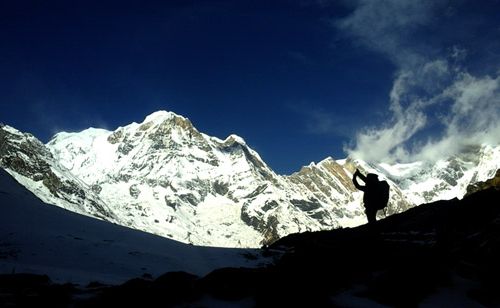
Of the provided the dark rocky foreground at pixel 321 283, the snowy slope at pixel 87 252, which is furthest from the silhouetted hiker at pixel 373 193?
the dark rocky foreground at pixel 321 283

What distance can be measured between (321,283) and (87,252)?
10.2 metres

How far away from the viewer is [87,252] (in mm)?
18422

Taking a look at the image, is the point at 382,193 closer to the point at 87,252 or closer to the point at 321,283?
the point at 321,283

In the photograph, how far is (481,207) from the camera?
18562 millimetres

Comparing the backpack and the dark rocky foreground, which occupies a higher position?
the backpack

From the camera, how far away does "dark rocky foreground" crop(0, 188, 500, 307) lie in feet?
32.8

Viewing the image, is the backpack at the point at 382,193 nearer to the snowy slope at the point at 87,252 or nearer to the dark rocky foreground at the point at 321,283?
the snowy slope at the point at 87,252

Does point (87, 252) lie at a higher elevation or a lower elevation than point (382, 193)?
lower

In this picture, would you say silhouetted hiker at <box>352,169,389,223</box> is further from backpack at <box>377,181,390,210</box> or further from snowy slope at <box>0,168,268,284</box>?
snowy slope at <box>0,168,268,284</box>

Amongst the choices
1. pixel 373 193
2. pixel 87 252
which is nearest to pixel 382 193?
pixel 373 193

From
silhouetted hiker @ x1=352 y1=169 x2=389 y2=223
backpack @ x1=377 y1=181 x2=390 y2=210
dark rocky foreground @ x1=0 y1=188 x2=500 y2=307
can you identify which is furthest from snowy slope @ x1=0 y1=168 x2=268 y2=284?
backpack @ x1=377 y1=181 x2=390 y2=210

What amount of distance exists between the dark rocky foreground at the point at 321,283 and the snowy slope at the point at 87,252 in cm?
333

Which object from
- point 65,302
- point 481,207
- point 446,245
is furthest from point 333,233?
point 65,302

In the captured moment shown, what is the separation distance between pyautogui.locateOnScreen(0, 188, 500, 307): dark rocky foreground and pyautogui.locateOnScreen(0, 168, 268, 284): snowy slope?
333 cm
